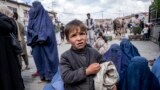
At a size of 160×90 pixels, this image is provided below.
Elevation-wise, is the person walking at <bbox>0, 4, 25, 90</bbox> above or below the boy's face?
below

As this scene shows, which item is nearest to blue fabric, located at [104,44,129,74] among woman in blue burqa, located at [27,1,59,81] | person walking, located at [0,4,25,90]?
person walking, located at [0,4,25,90]

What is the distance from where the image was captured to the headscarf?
19.3 ft

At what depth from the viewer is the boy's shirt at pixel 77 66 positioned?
7.09 ft

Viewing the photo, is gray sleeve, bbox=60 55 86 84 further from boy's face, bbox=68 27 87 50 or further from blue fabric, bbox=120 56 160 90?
blue fabric, bbox=120 56 160 90

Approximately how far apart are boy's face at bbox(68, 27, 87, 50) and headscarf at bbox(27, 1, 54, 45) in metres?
3.70

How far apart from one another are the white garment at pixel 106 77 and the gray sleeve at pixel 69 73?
11 cm

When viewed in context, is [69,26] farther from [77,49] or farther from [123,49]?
[123,49]

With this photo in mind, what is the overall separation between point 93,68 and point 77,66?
0.17 meters

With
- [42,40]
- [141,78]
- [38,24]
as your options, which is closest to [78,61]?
[141,78]

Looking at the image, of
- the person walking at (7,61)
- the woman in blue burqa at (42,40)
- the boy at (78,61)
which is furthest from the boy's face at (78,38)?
the woman in blue burqa at (42,40)

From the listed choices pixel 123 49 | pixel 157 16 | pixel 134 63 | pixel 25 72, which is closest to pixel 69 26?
pixel 134 63

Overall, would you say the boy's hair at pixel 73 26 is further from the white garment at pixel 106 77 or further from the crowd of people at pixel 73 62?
the white garment at pixel 106 77

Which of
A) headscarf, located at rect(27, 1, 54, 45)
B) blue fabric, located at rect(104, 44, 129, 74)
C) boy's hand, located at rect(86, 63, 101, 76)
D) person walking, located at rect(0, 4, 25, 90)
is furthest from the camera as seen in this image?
headscarf, located at rect(27, 1, 54, 45)

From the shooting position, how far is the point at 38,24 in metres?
5.93
